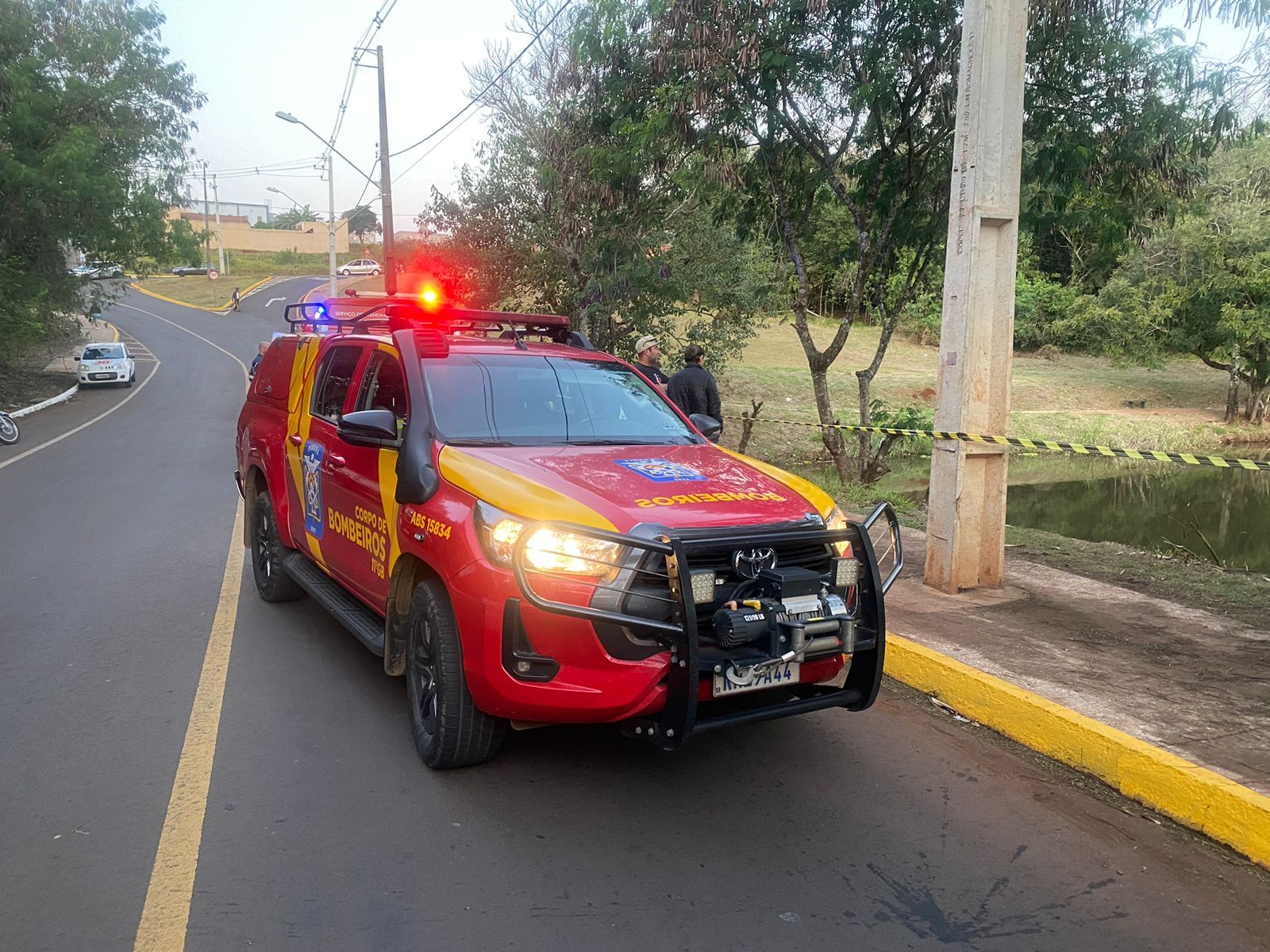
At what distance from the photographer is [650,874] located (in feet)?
11.2

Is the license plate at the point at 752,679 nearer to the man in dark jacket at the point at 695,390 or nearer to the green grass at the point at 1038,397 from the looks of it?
the man in dark jacket at the point at 695,390

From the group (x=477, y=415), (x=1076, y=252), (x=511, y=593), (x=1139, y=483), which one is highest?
(x=1076, y=252)

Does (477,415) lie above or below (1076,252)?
below

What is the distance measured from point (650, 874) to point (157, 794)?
2045mm

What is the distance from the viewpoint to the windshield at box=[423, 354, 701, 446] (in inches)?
189

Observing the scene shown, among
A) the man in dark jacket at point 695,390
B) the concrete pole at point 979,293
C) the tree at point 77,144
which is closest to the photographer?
the concrete pole at point 979,293

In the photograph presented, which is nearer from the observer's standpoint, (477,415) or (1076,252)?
(477,415)

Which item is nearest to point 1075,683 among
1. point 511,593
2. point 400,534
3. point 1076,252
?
point 511,593

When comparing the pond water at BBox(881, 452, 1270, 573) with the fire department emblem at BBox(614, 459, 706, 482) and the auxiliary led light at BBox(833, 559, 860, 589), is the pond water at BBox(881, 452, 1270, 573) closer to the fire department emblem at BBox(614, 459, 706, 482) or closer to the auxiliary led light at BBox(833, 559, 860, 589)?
the auxiliary led light at BBox(833, 559, 860, 589)

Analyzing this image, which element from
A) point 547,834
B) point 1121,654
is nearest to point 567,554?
point 547,834

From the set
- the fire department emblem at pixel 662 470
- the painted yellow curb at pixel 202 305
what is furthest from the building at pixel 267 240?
the fire department emblem at pixel 662 470

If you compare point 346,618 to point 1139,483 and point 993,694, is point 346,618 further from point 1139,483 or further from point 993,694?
point 1139,483

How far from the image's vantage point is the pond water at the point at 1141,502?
1342cm

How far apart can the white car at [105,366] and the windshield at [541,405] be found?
30.1 meters
